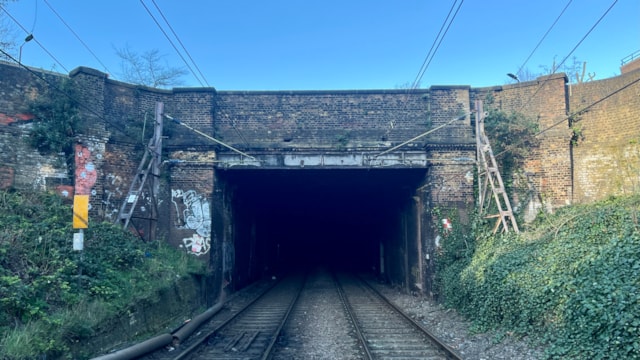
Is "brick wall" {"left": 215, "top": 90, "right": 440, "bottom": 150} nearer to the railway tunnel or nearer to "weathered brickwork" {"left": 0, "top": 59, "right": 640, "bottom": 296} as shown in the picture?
"weathered brickwork" {"left": 0, "top": 59, "right": 640, "bottom": 296}

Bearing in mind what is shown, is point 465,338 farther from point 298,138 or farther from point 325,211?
point 325,211

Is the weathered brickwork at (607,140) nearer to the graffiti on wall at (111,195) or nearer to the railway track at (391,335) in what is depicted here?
the railway track at (391,335)

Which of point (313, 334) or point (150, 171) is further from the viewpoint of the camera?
point (150, 171)

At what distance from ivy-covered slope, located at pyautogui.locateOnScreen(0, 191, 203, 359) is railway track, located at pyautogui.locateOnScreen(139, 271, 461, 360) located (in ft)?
5.35

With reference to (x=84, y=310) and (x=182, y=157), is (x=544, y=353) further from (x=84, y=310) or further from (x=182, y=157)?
(x=182, y=157)

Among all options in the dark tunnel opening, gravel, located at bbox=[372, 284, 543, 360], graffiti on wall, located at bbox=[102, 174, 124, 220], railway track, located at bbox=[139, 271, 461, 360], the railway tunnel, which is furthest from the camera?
the dark tunnel opening

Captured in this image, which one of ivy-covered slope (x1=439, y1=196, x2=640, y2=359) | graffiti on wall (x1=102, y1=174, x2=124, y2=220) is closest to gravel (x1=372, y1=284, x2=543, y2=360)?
ivy-covered slope (x1=439, y1=196, x2=640, y2=359)

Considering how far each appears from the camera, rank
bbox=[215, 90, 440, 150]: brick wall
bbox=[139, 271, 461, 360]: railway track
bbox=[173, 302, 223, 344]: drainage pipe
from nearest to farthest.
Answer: bbox=[139, 271, 461, 360]: railway track, bbox=[173, 302, 223, 344]: drainage pipe, bbox=[215, 90, 440, 150]: brick wall

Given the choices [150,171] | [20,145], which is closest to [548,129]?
[150,171]

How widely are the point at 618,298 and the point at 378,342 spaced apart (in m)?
4.48

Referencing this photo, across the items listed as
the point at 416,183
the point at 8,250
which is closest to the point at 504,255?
the point at 416,183

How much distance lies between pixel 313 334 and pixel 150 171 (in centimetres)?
702

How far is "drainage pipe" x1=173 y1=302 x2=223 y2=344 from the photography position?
9.38 m

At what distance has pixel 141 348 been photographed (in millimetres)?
8016
